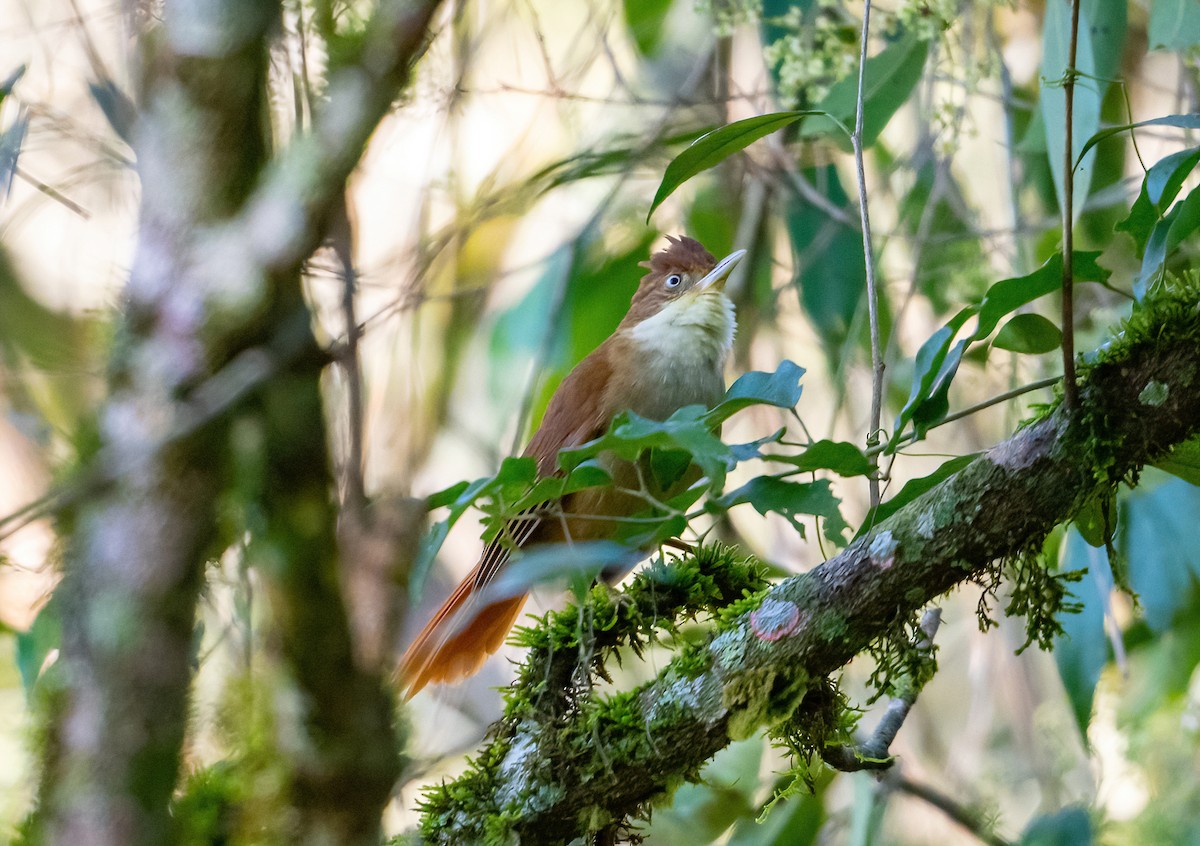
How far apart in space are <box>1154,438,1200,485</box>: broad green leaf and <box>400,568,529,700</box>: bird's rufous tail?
118cm

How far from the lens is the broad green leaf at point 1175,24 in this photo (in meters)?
1.90

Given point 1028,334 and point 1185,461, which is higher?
point 1028,334

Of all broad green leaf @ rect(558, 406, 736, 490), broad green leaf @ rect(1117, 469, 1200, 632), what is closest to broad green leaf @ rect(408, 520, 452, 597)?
broad green leaf @ rect(558, 406, 736, 490)

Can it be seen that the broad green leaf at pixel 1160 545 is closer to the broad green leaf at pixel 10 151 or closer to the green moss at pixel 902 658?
the green moss at pixel 902 658

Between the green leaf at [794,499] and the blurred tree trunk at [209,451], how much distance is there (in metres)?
0.43

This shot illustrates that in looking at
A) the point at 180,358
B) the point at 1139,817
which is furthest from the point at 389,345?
the point at 1139,817

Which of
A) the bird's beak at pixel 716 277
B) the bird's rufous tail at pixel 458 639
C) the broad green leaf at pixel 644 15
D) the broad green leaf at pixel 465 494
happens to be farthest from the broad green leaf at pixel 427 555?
the broad green leaf at pixel 644 15

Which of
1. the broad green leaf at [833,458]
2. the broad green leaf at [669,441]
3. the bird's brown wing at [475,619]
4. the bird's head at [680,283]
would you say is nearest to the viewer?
→ the broad green leaf at [669,441]

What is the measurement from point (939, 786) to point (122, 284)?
2.88 metres

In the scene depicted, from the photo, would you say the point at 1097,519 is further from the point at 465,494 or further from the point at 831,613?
the point at 465,494

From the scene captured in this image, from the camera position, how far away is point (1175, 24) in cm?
192

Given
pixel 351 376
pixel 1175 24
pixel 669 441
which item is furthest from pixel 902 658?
pixel 1175 24

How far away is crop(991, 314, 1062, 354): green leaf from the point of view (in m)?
1.46

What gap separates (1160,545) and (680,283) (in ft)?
3.81
